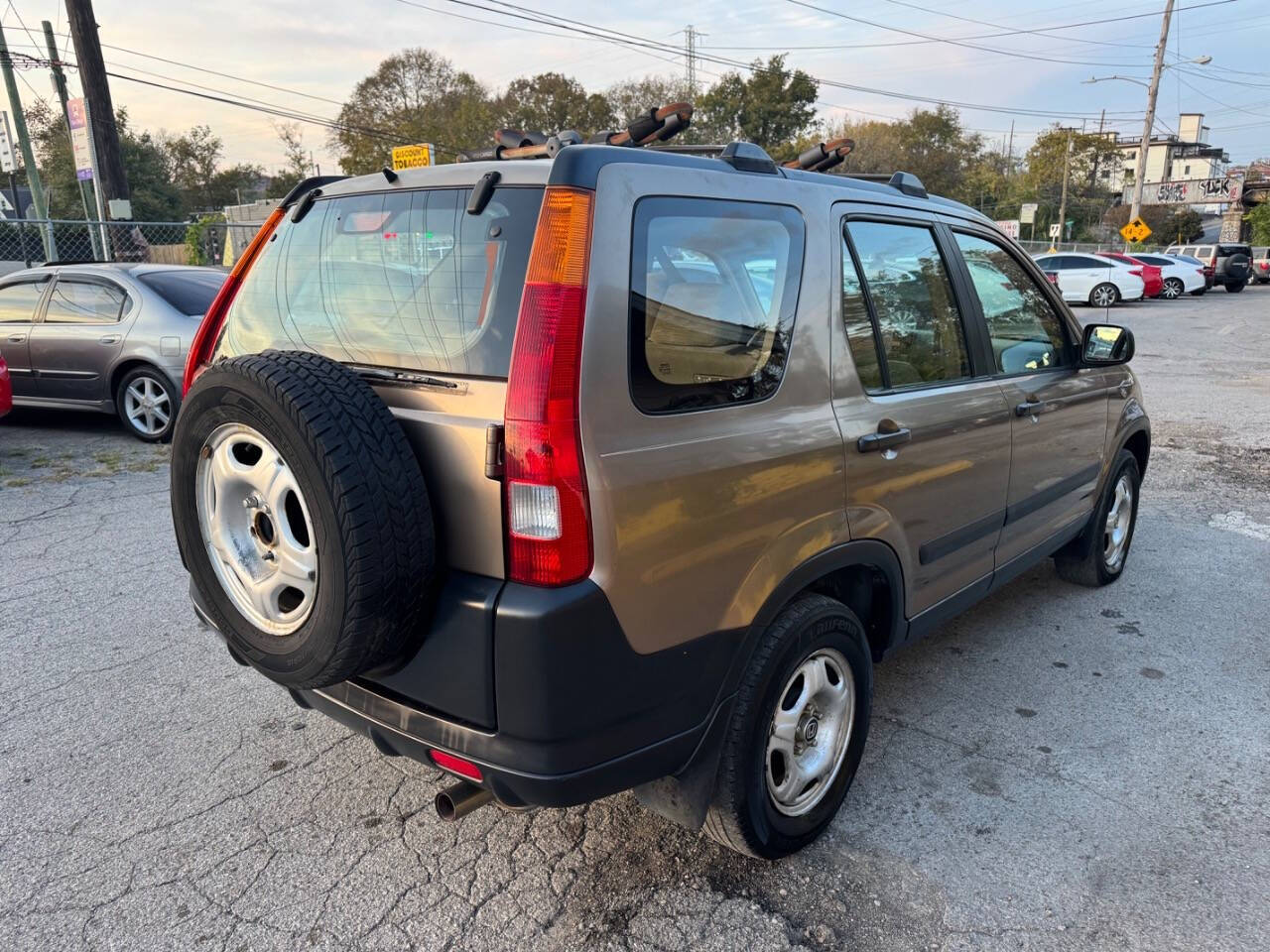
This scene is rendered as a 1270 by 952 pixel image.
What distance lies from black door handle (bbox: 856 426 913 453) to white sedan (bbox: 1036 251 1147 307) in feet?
86.9

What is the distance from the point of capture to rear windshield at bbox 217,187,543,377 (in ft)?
6.97

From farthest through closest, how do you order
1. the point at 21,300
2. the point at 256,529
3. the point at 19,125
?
the point at 19,125 → the point at 21,300 → the point at 256,529

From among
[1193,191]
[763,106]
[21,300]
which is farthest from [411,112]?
[1193,191]

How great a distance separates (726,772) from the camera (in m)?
2.30

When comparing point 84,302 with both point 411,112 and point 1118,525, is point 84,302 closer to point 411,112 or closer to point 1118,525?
point 1118,525

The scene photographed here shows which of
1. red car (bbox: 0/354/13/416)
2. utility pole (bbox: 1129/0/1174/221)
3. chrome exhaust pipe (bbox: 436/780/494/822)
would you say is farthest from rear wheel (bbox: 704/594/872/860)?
utility pole (bbox: 1129/0/1174/221)

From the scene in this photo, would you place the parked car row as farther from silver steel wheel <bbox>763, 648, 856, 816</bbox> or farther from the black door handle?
silver steel wheel <bbox>763, 648, 856, 816</bbox>

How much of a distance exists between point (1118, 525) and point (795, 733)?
10.5ft

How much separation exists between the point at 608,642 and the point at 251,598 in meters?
0.95

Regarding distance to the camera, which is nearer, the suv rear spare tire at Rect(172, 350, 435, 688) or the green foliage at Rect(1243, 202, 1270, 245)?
the suv rear spare tire at Rect(172, 350, 435, 688)

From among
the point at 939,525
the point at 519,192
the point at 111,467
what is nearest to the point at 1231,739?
the point at 939,525

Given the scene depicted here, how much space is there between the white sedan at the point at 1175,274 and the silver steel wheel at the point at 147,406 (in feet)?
105

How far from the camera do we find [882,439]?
2666 millimetres

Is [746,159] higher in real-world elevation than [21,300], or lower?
higher
